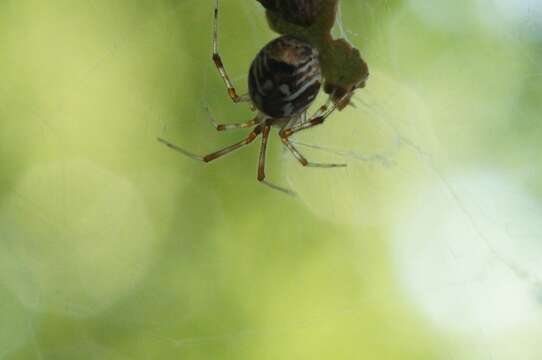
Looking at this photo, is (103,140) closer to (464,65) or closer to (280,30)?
(280,30)

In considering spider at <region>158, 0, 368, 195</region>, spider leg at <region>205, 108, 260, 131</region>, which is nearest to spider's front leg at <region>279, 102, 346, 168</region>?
spider at <region>158, 0, 368, 195</region>

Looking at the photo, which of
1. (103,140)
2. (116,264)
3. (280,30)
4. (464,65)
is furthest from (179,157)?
(464,65)

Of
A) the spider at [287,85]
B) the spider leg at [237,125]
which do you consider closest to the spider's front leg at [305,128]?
the spider at [287,85]

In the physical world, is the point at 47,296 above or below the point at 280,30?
below

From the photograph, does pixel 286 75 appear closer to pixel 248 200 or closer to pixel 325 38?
pixel 325 38

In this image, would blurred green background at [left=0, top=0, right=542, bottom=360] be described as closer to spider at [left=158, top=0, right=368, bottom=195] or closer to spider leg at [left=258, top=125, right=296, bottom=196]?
spider leg at [left=258, top=125, right=296, bottom=196]

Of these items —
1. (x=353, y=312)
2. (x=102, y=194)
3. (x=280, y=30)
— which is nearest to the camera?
(x=280, y=30)

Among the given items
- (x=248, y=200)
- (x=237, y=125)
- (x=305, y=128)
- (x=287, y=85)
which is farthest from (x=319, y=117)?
(x=248, y=200)
